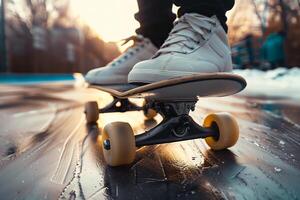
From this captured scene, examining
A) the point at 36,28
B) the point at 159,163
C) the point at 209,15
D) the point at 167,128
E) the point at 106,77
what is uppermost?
the point at 36,28

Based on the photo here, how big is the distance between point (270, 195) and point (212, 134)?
421mm

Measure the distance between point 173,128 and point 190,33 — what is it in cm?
33

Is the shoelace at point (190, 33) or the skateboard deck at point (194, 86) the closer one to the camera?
the skateboard deck at point (194, 86)

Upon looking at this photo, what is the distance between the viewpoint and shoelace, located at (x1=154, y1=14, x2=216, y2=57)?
0.96 metres

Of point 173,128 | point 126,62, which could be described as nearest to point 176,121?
point 173,128

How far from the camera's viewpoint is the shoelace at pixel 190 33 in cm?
96

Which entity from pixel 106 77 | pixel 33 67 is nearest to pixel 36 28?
pixel 33 67

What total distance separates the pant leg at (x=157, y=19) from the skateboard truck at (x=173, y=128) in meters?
0.37

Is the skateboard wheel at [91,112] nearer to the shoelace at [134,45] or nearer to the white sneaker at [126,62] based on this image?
the white sneaker at [126,62]

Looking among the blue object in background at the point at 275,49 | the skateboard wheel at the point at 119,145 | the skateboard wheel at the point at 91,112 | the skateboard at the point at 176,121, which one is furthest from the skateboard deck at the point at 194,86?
the blue object in background at the point at 275,49

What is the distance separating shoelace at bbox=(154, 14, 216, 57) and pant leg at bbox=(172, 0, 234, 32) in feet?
0.07

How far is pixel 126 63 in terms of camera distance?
4.46 feet

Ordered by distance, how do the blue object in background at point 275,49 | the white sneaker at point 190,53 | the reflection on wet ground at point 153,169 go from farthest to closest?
1. the blue object in background at point 275,49
2. the white sneaker at point 190,53
3. the reflection on wet ground at point 153,169

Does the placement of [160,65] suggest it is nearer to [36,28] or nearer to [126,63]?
[126,63]
